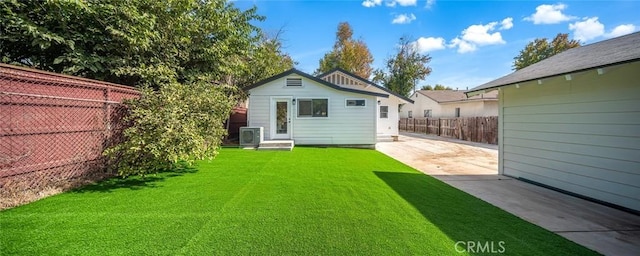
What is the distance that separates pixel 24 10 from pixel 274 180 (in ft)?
20.5

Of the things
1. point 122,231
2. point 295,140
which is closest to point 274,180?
point 122,231

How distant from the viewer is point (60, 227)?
2.78 meters

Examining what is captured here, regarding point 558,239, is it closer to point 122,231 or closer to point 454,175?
point 454,175

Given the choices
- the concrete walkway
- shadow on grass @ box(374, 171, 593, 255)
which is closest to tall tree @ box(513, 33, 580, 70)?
the concrete walkway

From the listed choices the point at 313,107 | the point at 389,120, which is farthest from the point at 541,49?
the point at 313,107

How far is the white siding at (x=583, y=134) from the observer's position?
12.3 ft

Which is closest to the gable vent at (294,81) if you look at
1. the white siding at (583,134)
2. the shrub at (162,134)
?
the shrub at (162,134)

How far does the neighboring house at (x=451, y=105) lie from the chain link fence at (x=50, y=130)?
19.8 m

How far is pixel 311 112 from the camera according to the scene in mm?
10906

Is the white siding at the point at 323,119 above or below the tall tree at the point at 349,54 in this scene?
below

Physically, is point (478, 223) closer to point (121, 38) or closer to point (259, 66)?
point (121, 38)

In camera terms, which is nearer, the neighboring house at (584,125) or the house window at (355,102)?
the neighboring house at (584,125)

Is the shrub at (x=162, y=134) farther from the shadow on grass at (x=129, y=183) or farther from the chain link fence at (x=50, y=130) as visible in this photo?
the chain link fence at (x=50, y=130)

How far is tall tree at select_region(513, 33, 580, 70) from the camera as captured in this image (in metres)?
30.1
